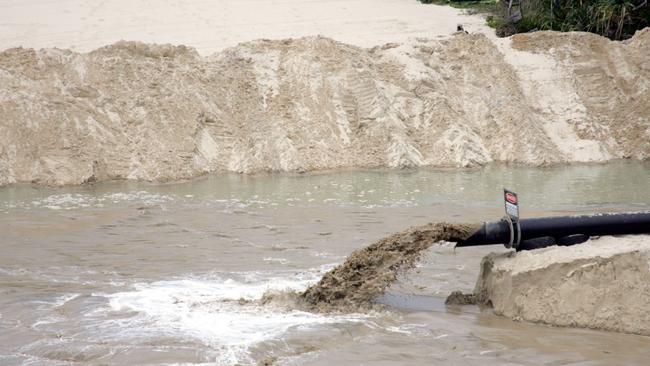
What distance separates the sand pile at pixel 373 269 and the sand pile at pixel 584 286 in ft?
2.45

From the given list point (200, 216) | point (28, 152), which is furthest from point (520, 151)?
point (28, 152)

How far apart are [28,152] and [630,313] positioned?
14052 mm

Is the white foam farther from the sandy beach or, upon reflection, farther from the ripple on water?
the sandy beach

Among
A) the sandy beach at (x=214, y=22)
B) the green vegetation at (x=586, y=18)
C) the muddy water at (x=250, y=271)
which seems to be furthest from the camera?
the green vegetation at (x=586, y=18)

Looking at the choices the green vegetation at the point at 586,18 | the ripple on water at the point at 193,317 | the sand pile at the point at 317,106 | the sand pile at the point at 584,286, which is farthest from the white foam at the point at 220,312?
the green vegetation at the point at 586,18

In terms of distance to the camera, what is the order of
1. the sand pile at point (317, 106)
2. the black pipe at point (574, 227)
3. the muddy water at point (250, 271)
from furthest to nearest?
the sand pile at point (317, 106)
the black pipe at point (574, 227)
the muddy water at point (250, 271)

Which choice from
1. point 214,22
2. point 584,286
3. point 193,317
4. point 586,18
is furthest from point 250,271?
point 586,18

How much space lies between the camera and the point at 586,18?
27984 mm

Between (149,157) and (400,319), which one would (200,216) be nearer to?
(149,157)

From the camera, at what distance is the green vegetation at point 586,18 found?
27422 millimetres

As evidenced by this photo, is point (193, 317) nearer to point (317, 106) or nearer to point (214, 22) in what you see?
point (317, 106)

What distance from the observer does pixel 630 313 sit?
333 inches

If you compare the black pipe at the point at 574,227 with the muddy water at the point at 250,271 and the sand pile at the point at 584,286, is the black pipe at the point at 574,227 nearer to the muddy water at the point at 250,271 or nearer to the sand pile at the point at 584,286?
the sand pile at the point at 584,286

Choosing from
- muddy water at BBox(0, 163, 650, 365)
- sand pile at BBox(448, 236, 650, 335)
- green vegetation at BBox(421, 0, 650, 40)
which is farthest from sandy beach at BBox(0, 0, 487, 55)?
sand pile at BBox(448, 236, 650, 335)
